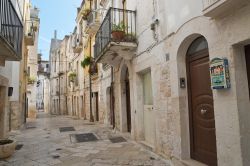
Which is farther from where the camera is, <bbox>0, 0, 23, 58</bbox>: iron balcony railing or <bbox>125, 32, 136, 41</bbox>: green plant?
<bbox>125, 32, 136, 41</bbox>: green plant

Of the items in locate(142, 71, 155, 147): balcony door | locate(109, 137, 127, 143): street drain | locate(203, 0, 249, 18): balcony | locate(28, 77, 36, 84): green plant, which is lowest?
locate(109, 137, 127, 143): street drain

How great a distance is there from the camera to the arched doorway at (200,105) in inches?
172

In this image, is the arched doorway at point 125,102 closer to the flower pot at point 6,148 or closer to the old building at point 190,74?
the old building at point 190,74

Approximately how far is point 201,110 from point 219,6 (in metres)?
2.13

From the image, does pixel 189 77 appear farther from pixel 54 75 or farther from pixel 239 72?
pixel 54 75

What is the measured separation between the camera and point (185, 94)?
506cm

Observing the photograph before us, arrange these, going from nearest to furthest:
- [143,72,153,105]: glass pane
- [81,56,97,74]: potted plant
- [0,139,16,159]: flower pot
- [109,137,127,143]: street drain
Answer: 1. [0,139,16,159]: flower pot
2. [143,72,153,105]: glass pane
3. [109,137,127,143]: street drain
4. [81,56,97,74]: potted plant

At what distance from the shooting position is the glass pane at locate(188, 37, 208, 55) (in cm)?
458

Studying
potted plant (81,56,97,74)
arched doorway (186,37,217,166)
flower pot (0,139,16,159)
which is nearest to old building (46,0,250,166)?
arched doorway (186,37,217,166)

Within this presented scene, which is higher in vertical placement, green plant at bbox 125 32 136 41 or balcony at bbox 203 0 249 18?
green plant at bbox 125 32 136 41

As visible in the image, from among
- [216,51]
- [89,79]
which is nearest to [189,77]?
[216,51]

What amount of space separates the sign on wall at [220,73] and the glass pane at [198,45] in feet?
2.87

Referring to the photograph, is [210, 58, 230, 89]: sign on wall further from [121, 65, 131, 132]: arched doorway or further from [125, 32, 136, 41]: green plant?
[121, 65, 131, 132]: arched doorway

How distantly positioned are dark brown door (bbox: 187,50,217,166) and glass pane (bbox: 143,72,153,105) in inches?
92.1
